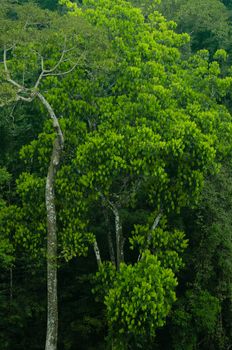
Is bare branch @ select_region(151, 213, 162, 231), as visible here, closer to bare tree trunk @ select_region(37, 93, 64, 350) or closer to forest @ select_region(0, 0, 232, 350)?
forest @ select_region(0, 0, 232, 350)

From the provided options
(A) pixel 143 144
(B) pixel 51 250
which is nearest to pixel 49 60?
(A) pixel 143 144

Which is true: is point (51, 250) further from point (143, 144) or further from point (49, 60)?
point (49, 60)

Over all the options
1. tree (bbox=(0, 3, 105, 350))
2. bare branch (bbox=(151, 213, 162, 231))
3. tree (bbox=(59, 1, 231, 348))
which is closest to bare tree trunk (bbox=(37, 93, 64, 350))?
tree (bbox=(0, 3, 105, 350))

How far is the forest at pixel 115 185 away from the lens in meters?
9.67

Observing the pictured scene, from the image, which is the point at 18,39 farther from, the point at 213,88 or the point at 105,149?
the point at 213,88

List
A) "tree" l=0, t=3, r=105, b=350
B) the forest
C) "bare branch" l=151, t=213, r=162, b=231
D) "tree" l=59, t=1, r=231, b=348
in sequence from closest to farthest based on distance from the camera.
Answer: "tree" l=59, t=1, r=231, b=348 < the forest < "tree" l=0, t=3, r=105, b=350 < "bare branch" l=151, t=213, r=162, b=231

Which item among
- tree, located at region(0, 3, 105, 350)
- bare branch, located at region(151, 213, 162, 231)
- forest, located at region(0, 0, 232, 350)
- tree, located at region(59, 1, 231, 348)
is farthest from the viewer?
bare branch, located at region(151, 213, 162, 231)

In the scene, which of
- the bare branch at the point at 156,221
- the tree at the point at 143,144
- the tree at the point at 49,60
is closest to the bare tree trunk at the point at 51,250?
the tree at the point at 49,60

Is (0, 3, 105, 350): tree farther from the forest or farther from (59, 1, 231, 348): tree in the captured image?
(59, 1, 231, 348): tree

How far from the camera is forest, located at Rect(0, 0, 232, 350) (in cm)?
967

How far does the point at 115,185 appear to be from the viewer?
1170 cm

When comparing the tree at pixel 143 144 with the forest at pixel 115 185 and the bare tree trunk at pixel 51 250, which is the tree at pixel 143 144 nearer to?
the forest at pixel 115 185

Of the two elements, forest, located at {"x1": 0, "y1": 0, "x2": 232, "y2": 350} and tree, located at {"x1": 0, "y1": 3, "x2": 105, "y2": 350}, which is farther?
tree, located at {"x1": 0, "y1": 3, "x2": 105, "y2": 350}

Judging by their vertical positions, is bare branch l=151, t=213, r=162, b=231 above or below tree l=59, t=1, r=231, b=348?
below
